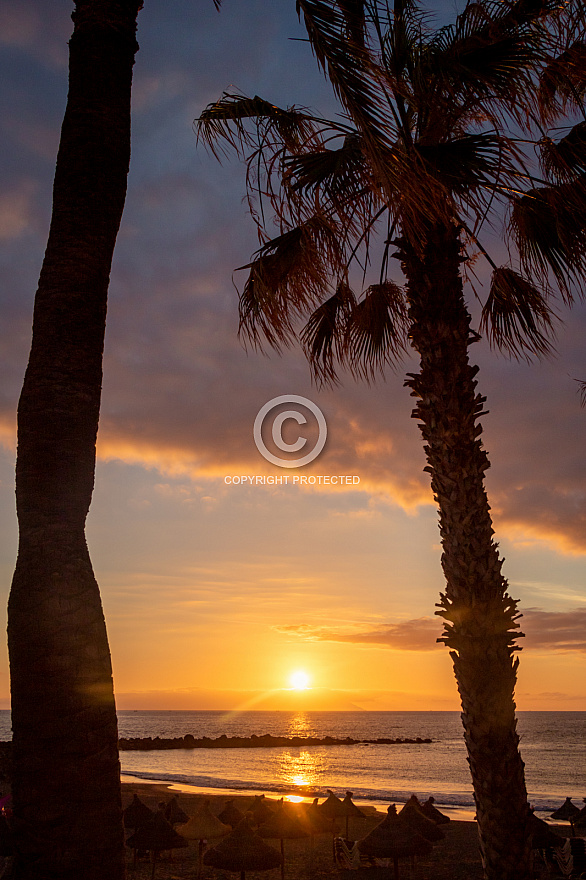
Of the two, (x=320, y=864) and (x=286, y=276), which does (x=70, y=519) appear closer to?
(x=286, y=276)

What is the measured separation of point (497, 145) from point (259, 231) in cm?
217

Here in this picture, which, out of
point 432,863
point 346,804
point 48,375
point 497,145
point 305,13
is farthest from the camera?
point 346,804

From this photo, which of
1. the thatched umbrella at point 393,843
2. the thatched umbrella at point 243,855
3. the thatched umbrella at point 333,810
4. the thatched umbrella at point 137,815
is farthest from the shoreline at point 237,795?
the thatched umbrella at point 243,855

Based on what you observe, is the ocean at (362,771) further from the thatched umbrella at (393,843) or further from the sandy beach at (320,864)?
the thatched umbrella at (393,843)

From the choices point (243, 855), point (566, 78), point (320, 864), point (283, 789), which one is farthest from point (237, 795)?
point (566, 78)

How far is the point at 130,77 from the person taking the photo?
4.96 metres

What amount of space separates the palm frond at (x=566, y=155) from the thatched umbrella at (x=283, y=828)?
14.0m

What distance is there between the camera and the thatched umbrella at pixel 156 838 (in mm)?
13672

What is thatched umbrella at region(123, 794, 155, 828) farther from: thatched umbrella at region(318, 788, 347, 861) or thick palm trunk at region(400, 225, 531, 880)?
thick palm trunk at region(400, 225, 531, 880)

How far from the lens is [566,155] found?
6.07 m

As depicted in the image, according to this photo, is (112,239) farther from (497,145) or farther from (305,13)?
(497,145)

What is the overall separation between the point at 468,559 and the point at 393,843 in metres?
9.71

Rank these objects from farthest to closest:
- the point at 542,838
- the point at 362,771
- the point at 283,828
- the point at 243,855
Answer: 1. the point at 362,771
2. the point at 283,828
3. the point at 542,838
4. the point at 243,855

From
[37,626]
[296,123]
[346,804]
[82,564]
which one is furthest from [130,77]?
[346,804]
